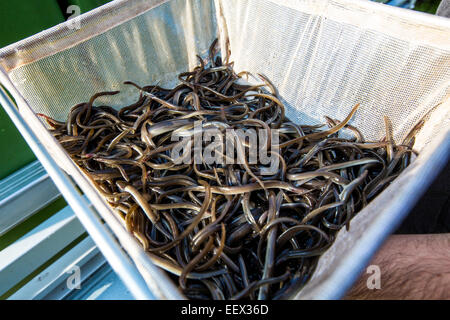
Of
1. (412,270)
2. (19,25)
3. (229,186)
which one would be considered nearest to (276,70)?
(229,186)

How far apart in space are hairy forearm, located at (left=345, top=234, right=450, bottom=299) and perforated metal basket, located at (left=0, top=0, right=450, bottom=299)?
209 mm

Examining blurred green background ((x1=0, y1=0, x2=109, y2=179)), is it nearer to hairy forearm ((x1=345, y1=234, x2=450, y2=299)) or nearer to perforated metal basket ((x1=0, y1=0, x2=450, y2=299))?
perforated metal basket ((x1=0, y1=0, x2=450, y2=299))

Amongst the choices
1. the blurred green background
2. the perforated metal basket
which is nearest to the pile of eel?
the perforated metal basket

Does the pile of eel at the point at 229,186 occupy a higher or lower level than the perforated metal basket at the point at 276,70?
lower

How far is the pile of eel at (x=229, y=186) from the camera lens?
0.91 meters

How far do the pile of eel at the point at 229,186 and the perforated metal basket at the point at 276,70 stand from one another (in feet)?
0.33

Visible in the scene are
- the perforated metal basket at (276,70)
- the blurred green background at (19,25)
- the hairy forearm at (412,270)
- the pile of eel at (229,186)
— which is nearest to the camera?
the perforated metal basket at (276,70)

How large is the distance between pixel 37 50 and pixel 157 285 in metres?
1.16

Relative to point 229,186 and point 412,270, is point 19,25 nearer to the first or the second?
point 229,186

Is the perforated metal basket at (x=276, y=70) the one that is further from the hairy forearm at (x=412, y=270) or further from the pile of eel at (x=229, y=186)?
the hairy forearm at (x=412, y=270)

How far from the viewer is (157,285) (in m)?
0.61

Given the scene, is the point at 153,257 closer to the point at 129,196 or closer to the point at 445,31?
the point at 129,196

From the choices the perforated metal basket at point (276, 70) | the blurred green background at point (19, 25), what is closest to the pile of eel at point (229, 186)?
the perforated metal basket at point (276, 70)

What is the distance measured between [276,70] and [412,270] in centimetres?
113
